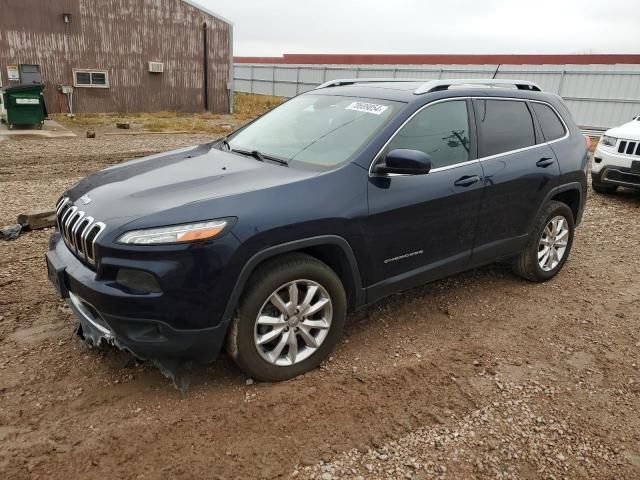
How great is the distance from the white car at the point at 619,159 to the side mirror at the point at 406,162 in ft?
20.6

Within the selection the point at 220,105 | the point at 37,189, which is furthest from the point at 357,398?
the point at 220,105

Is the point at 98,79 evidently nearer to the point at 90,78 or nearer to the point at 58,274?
the point at 90,78

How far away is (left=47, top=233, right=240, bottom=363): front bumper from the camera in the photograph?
2.62 meters

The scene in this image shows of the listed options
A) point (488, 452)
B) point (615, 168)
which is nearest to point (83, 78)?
point (615, 168)

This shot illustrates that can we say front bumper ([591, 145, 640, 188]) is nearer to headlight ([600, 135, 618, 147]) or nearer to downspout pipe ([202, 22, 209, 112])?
headlight ([600, 135, 618, 147])

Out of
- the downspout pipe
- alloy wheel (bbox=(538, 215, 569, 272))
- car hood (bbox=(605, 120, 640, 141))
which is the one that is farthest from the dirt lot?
the downspout pipe

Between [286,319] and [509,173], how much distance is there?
7.35 feet

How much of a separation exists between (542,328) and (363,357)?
1.56m

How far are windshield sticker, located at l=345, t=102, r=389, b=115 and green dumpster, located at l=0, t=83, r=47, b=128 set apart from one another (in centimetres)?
1360

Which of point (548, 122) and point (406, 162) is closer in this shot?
point (406, 162)

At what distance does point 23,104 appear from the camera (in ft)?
46.5

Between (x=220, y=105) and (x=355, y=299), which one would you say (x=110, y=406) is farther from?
(x=220, y=105)

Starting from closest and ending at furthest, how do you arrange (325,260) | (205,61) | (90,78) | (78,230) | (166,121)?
(78,230) < (325,260) < (166,121) < (90,78) < (205,61)

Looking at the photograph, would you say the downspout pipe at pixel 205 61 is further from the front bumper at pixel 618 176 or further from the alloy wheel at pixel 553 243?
the alloy wheel at pixel 553 243
